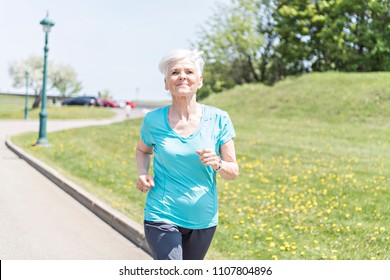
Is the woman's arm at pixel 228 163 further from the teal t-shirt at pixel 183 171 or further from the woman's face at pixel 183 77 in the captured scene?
the woman's face at pixel 183 77

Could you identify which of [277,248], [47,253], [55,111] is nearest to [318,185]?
[277,248]

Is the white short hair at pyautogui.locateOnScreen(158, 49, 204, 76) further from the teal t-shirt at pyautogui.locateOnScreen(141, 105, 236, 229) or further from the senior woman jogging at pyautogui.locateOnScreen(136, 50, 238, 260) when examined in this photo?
the teal t-shirt at pyautogui.locateOnScreen(141, 105, 236, 229)

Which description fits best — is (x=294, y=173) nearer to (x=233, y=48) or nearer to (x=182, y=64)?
(x=182, y=64)

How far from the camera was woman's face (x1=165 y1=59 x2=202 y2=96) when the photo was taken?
11.5 ft

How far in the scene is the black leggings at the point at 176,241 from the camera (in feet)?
11.8

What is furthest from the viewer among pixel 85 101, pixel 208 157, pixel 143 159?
pixel 85 101

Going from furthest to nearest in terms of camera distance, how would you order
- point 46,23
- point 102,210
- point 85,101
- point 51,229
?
point 85,101
point 46,23
point 102,210
point 51,229

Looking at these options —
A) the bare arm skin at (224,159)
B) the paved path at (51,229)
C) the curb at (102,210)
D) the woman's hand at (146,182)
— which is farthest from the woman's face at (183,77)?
the curb at (102,210)

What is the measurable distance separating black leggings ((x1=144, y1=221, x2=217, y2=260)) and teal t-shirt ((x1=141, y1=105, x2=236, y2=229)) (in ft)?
0.16

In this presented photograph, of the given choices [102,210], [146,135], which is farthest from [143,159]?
[102,210]

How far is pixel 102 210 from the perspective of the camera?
1003 centimetres

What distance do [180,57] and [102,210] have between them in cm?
692

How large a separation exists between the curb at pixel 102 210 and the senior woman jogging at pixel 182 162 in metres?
4.20
